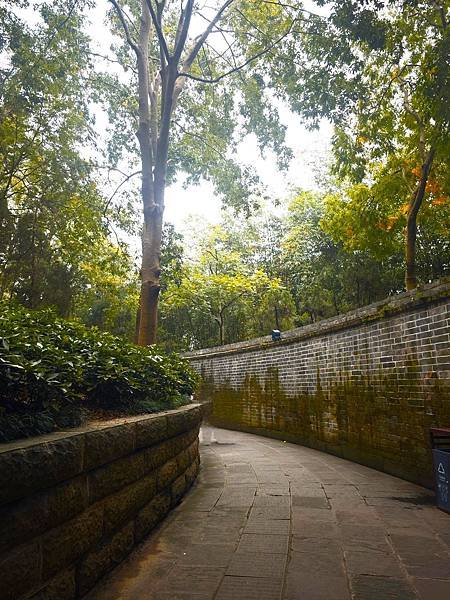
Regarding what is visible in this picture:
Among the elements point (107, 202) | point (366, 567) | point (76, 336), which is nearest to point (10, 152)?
point (107, 202)

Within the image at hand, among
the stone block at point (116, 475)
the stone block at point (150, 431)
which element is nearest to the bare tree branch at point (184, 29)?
the stone block at point (150, 431)

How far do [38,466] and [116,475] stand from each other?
0.82 meters

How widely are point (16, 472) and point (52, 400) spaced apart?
2.47 ft

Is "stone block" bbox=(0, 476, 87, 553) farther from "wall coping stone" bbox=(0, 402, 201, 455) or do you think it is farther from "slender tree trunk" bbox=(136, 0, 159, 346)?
"slender tree trunk" bbox=(136, 0, 159, 346)

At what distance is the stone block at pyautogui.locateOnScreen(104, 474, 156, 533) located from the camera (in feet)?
7.66

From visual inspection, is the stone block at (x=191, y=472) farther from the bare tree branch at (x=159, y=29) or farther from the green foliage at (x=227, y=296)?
the green foliage at (x=227, y=296)

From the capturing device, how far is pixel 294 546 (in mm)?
2730

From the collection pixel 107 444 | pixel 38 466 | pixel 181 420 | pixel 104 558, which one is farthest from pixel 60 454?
pixel 181 420

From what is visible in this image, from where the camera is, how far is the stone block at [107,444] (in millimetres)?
2107

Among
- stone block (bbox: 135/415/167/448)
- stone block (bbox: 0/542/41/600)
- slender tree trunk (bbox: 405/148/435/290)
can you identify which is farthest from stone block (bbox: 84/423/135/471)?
slender tree trunk (bbox: 405/148/435/290)

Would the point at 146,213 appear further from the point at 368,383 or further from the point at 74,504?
the point at 74,504

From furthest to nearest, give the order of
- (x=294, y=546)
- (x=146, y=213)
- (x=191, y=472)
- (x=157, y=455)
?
(x=146, y=213) < (x=191, y=472) < (x=157, y=455) < (x=294, y=546)

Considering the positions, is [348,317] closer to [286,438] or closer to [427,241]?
[286,438]

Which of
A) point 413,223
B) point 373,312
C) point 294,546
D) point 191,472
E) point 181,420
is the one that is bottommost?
point 294,546
